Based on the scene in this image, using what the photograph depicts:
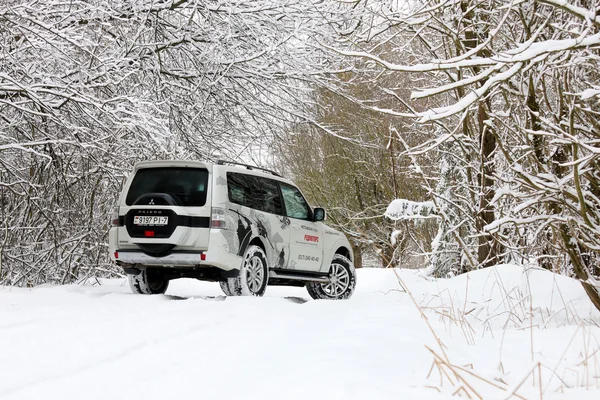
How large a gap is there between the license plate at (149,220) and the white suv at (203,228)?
0.01 m

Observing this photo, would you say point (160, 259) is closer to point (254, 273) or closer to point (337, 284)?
point (254, 273)

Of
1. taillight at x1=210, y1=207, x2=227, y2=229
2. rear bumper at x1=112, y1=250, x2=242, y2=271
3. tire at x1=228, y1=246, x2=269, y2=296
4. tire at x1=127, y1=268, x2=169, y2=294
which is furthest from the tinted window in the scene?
tire at x1=127, y1=268, x2=169, y2=294

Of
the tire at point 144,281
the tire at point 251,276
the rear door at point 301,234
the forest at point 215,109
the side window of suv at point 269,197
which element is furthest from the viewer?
the rear door at point 301,234

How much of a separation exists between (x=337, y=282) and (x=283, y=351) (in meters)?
A: 7.27

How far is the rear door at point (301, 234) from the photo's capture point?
428 inches

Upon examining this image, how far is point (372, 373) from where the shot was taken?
12.5 ft

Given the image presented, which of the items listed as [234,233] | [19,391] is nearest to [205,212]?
[234,233]

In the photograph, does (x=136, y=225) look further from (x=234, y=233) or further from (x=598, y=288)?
(x=598, y=288)

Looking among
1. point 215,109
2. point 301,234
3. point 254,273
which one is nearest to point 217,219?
point 254,273

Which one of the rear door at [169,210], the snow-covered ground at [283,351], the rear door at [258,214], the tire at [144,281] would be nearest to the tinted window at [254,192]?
the rear door at [258,214]

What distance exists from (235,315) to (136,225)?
271 cm

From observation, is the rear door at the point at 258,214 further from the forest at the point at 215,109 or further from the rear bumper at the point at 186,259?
the forest at the point at 215,109

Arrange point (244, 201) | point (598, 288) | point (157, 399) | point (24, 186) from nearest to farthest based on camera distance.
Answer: point (157, 399) → point (598, 288) → point (244, 201) → point (24, 186)

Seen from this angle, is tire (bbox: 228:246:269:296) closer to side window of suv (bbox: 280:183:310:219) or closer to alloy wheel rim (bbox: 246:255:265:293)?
alloy wheel rim (bbox: 246:255:265:293)
